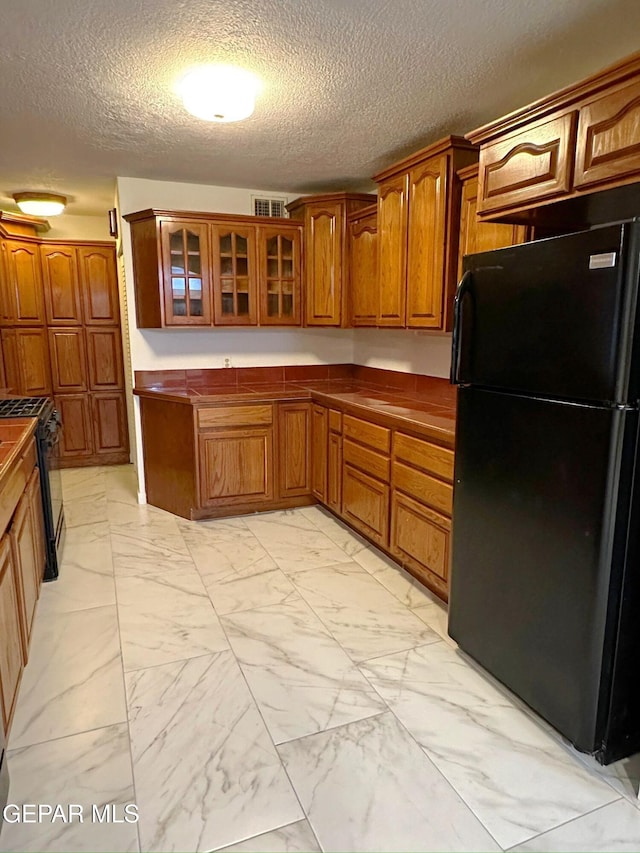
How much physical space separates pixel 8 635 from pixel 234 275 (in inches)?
110

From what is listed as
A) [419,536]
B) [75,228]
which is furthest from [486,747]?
[75,228]

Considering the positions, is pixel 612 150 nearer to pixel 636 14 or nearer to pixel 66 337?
pixel 636 14

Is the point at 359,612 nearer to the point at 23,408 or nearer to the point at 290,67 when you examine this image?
the point at 23,408

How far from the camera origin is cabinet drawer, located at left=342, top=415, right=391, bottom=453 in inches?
118

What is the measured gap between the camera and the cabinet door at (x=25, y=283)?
4.59 meters

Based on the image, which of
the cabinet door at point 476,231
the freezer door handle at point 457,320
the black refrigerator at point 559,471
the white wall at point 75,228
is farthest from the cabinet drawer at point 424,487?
the white wall at point 75,228

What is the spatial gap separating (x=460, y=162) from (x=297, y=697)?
261 cm

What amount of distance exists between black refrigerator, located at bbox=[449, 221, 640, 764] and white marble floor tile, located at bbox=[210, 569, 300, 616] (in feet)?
3.57

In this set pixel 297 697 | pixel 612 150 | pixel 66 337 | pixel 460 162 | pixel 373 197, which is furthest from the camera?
pixel 66 337

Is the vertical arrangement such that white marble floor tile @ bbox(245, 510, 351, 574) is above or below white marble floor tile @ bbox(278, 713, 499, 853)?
above

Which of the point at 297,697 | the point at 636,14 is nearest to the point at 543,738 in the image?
the point at 297,697

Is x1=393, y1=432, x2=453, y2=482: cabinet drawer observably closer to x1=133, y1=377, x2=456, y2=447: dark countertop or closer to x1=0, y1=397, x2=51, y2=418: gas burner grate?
x1=133, y1=377, x2=456, y2=447: dark countertop

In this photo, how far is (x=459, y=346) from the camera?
6.79ft

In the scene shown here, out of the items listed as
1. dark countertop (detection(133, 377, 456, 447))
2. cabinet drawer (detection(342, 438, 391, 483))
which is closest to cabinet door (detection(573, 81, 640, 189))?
dark countertop (detection(133, 377, 456, 447))
